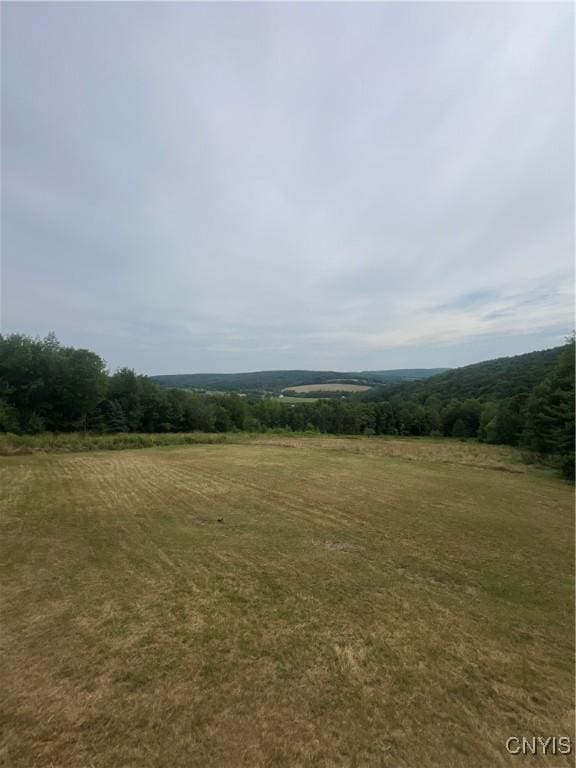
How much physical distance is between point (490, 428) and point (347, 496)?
39712mm

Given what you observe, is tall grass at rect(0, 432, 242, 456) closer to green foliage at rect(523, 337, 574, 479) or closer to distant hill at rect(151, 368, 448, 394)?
green foliage at rect(523, 337, 574, 479)

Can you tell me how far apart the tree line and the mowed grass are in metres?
16.3

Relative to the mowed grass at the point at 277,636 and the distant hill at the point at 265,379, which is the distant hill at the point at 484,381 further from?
the mowed grass at the point at 277,636

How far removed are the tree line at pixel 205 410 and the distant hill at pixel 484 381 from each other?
485 centimetres

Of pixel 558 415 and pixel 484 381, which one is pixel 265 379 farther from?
pixel 558 415

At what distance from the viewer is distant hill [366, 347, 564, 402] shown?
196 ft

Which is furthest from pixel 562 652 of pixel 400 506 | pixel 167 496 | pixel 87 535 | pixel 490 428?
pixel 490 428

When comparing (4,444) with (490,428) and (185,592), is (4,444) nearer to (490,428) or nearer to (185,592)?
(185,592)

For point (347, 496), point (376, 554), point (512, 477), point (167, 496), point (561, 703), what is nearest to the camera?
point (561, 703)

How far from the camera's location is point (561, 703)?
3.62 metres

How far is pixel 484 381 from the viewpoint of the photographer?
74812mm
